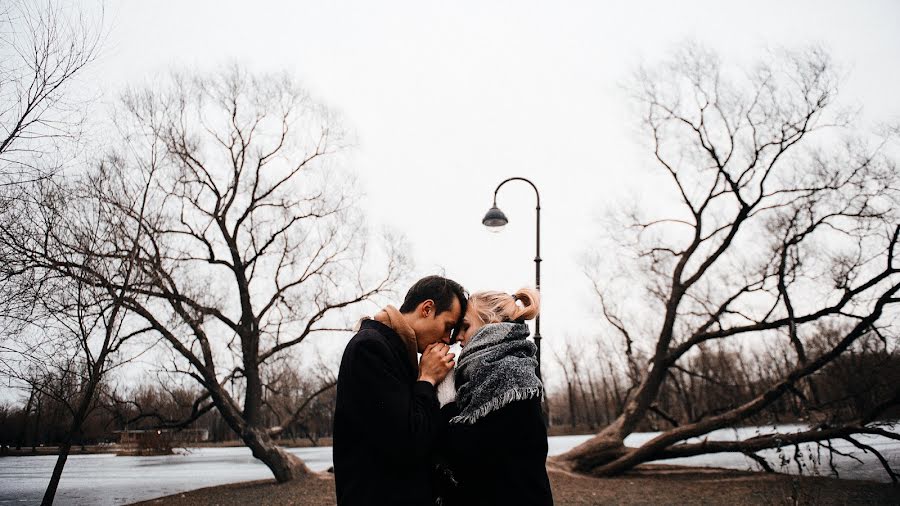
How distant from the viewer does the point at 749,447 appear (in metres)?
14.0

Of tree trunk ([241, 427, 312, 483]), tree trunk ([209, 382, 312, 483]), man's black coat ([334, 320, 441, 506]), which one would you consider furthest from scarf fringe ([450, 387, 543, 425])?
tree trunk ([241, 427, 312, 483])

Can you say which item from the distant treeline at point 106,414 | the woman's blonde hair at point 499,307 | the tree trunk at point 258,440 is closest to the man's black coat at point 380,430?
the woman's blonde hair at point 499,307

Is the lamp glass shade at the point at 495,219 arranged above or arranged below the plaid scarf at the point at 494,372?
above

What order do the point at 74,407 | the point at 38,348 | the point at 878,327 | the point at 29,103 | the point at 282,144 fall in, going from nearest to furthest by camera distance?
the point at 29,103 → the point at 38,348 → the point at 74,407 → the point at 878,327 → the point at 282,144

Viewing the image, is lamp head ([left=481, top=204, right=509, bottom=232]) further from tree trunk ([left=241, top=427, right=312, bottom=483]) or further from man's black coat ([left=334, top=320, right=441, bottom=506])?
tree trunk ([left=241, top=427, right=312, bottom=483])

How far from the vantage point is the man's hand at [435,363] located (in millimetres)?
2340

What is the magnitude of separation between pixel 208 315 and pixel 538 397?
1591 centimetres

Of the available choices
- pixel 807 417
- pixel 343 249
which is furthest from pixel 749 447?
pixel 343 249

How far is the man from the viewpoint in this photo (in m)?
2.05

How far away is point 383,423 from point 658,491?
1351cm

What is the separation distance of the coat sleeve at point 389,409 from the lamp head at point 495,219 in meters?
7.19

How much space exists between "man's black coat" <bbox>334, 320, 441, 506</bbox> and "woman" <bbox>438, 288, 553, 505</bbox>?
0.17 m

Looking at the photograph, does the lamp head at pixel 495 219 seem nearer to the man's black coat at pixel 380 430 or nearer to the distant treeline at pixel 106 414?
the man's black coat at pixel 380 430

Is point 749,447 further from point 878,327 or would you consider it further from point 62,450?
point 62,450
